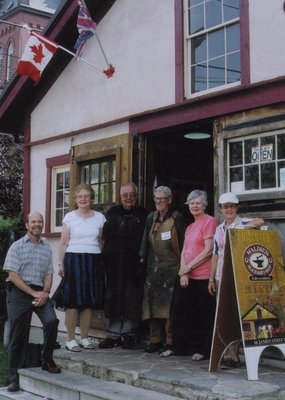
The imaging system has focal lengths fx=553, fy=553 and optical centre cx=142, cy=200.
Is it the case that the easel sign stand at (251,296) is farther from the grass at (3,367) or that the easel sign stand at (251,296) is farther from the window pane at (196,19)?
the window pane at (196,19)

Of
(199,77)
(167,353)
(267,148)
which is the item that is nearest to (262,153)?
(267,148)

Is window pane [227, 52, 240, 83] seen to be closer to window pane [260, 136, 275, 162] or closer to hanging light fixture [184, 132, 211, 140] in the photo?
window pane [260, 136, 275, 162]

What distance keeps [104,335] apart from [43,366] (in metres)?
1.53

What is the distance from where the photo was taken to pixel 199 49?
707 cm

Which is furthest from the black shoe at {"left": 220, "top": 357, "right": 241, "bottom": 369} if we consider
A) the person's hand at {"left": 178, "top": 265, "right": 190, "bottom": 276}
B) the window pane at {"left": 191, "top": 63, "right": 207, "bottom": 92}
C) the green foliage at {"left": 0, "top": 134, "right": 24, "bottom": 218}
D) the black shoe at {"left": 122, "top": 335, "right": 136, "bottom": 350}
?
the green foliage at {"left": 0, "top": 134, "right": 24, "bottom": 218}

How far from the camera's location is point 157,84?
745 centimetres

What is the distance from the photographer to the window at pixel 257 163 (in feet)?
19.7

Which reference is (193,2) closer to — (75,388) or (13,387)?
(75,388)

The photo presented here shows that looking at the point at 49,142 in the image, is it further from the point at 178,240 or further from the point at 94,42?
the point at 178,240

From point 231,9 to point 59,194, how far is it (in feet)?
13.5

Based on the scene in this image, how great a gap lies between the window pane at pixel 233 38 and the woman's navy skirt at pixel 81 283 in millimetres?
2978

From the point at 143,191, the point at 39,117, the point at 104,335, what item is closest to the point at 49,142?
the point at 39,117

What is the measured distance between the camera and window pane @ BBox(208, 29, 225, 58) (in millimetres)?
6793

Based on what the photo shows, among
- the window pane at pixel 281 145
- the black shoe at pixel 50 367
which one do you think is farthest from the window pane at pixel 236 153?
the black shoe at pixel 50 367
